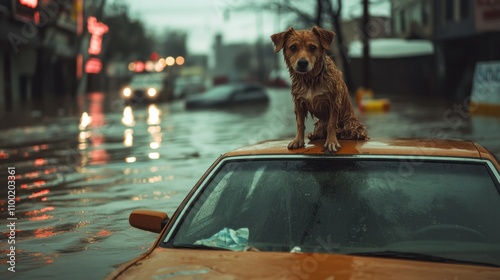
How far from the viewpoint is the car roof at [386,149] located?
14.0ft

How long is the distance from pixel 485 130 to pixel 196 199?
17.0 m

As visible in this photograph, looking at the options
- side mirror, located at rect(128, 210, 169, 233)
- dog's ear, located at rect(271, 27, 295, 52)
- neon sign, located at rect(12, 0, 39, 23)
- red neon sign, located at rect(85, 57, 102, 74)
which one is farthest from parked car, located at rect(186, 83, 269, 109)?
side mirror, located at rect(128, 210, 169, 233)

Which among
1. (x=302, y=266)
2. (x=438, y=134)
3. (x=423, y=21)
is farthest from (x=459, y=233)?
(x=423, y=21)

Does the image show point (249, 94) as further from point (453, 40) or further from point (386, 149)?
point (386, 149)

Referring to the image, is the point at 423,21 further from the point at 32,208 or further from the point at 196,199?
the point at 196,199

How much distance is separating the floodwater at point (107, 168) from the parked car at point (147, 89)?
49.4ft

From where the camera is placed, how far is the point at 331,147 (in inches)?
172

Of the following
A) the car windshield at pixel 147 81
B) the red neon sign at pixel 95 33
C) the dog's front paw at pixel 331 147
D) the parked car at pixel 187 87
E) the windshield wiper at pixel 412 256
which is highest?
the red neon sign at pixel 95 33

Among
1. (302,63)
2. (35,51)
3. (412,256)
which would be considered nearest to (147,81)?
(35,51)

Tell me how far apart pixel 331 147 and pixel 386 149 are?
0.28 metres

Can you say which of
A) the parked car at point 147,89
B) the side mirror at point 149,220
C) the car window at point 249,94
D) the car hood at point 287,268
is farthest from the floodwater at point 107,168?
the parked car at point 147,89

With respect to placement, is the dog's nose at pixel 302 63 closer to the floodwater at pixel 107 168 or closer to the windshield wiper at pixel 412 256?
the windshield wiper at pixel 412 256

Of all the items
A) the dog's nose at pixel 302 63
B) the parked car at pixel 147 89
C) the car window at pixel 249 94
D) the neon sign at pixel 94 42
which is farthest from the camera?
the neon sign at pixel 94 42

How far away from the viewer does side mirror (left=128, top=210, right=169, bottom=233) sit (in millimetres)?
4469
